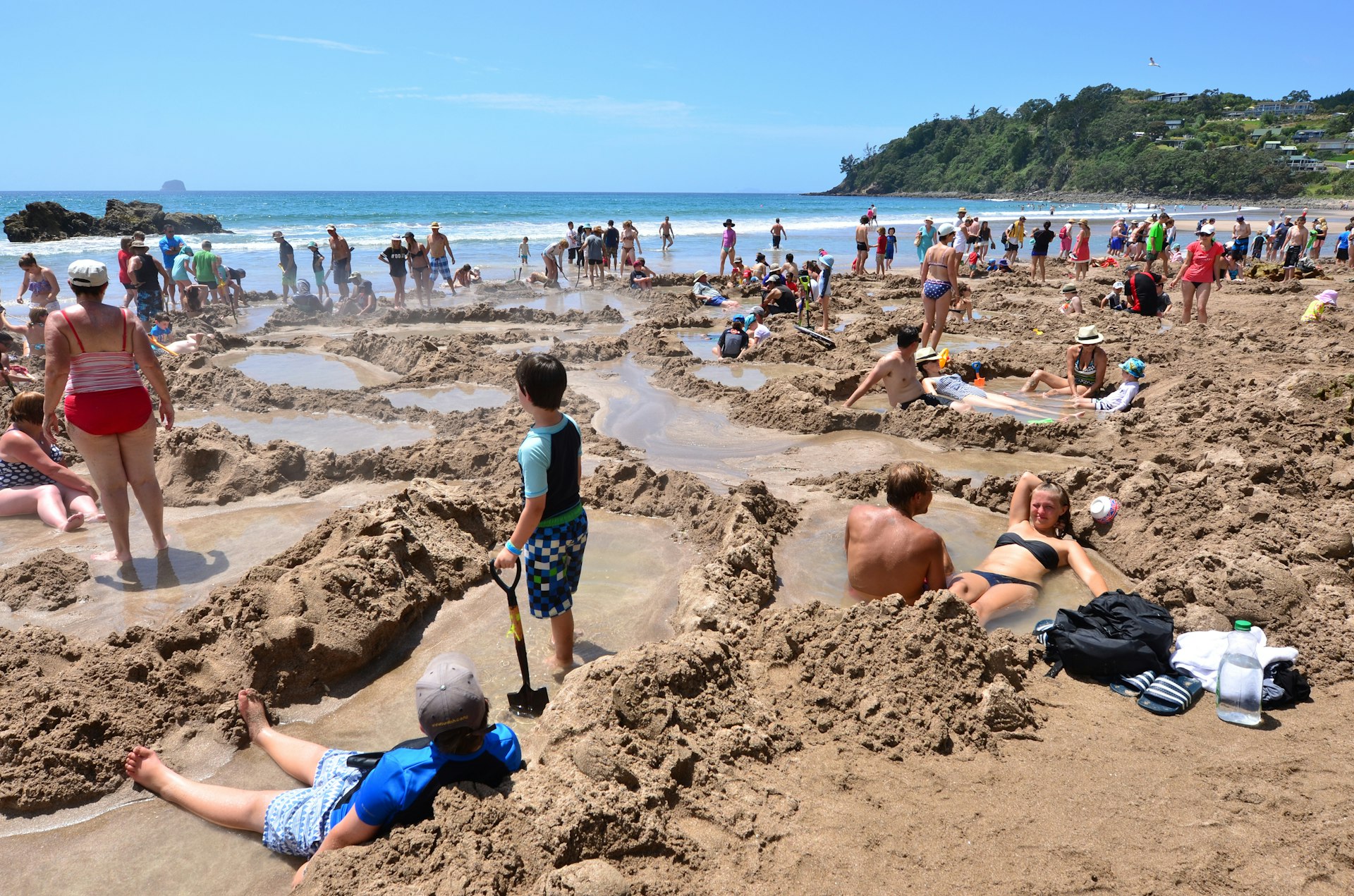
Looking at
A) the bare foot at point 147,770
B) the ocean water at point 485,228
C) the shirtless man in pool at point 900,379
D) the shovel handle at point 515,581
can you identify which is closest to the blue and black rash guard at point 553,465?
the shovel handle at point 515,581

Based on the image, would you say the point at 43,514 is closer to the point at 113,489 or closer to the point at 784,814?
the point at 113,489

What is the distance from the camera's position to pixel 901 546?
436cm

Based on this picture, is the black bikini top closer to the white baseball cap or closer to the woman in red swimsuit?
the woman in red swimsuit

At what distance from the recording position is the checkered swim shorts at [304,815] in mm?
2732

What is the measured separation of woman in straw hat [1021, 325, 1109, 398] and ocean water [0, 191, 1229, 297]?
17029 mm

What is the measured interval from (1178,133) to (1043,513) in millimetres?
117086

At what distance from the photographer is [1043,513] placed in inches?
201

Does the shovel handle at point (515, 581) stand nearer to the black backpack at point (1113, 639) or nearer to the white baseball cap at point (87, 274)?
the black backpack at point (1113, 639)

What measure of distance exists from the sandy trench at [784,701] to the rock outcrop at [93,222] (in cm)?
3821

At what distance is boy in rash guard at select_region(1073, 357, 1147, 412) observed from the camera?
28.0ft

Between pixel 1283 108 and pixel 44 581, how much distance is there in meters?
158

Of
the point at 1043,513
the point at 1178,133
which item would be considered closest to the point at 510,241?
the point at 1043,513

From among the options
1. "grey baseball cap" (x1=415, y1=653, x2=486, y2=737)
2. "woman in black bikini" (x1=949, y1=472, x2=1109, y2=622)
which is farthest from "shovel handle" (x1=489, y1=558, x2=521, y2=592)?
"woman in black bikini" (x1=949, y1=472, x2=1109, y2=622)

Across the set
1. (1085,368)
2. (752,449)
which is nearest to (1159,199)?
(1085,368)
